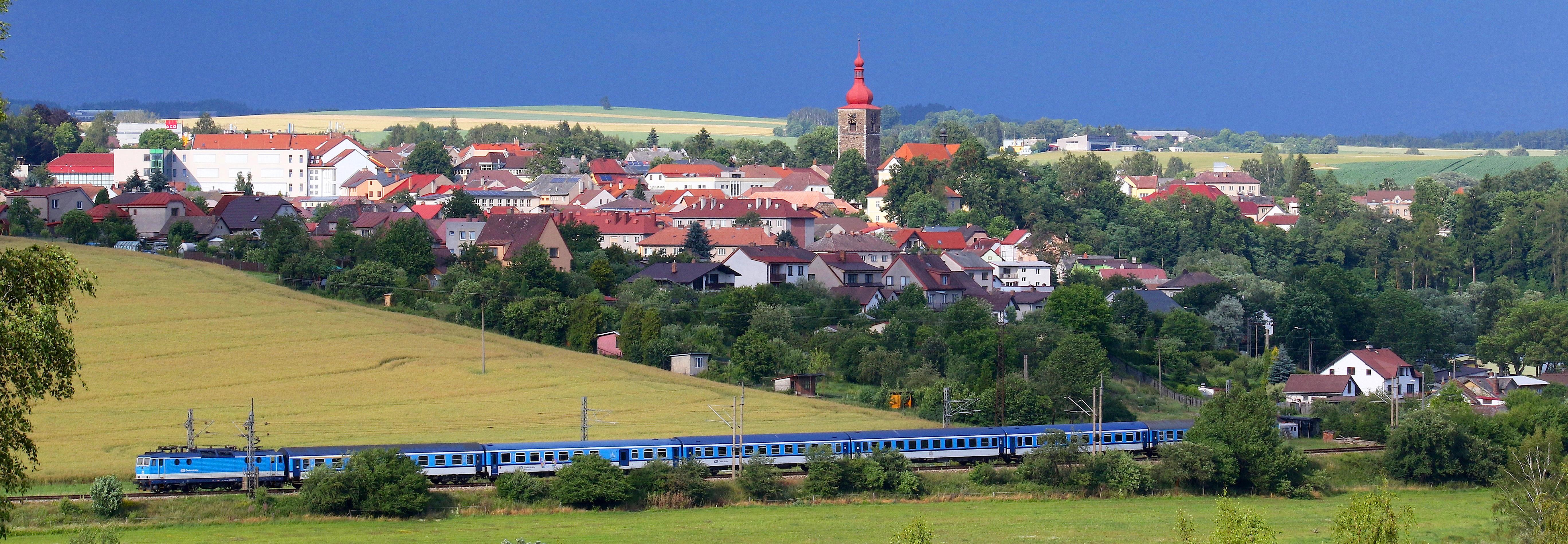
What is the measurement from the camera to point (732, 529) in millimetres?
37781

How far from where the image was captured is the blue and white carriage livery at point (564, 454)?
41.6 meters

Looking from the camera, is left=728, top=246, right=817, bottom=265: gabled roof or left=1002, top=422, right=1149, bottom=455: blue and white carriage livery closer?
left=1002, top=422, right=1149, bottom=455: blue and white carriage livery

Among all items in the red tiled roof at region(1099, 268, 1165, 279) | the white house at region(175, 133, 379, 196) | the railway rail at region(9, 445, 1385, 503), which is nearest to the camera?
the railway rail at region(9, 445, 1385, 503)

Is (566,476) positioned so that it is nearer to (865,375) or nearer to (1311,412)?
(865,375)

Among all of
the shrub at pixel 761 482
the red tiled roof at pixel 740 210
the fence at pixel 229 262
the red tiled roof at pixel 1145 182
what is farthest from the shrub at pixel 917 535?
the red tiled roof at pixel 1145 182

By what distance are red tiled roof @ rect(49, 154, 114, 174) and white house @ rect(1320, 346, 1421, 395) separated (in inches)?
4151

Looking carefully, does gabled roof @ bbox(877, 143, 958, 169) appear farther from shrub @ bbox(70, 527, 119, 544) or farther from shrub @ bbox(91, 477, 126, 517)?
shrub @ bbox(70, 527, 119, 544)

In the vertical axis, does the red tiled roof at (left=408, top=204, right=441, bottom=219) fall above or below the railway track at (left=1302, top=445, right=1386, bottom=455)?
above

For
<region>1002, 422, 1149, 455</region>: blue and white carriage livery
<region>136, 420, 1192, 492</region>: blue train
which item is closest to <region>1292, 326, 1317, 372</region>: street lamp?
<region>136, 420, 1192, 492</region>: blue train

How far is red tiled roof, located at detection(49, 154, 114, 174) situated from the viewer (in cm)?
13100

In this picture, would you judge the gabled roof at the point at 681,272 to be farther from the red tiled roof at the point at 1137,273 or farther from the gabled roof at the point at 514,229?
the red tiled roof at the point at 1137,273

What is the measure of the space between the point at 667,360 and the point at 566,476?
942 inches

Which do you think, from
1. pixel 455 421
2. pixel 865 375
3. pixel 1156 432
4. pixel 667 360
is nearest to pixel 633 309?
pixel 667 360

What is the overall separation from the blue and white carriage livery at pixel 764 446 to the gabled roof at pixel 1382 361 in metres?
36.1
